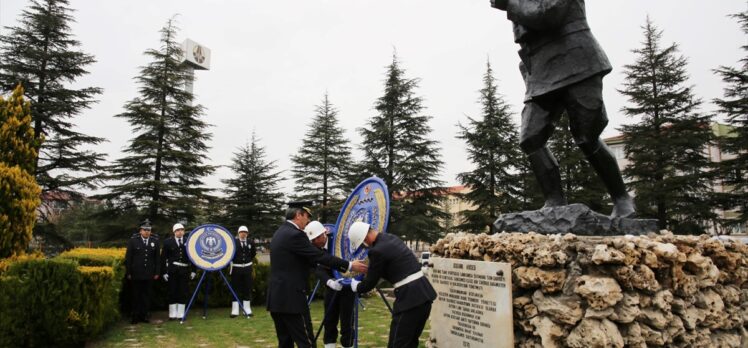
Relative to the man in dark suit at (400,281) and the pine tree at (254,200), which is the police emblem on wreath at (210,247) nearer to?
the man in dark suit at (400,281)

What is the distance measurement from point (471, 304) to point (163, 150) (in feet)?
71.5

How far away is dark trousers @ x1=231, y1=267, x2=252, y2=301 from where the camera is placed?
11469 mm

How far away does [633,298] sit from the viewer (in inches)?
166

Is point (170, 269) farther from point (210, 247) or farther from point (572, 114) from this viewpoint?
point (572, 114)

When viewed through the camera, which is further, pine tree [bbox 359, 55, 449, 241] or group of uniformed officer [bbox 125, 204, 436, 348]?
pine tree [bbox 359, 55, 449, 241]

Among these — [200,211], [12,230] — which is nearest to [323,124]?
[200,211]

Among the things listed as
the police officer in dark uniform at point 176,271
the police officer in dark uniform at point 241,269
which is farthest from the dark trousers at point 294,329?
Answer: the police officer in dark uniform at point 241,269

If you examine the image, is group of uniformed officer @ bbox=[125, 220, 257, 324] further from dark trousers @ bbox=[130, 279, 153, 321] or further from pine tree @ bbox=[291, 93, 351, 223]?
pine tree @ bbox=[291, 93, 351, 223]

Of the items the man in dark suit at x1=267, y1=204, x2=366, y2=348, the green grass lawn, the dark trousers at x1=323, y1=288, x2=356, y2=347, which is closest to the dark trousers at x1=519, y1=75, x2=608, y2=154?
the man in dark suit at x1=267, y1=204, x2=366, y2=348

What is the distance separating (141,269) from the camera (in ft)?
33.2

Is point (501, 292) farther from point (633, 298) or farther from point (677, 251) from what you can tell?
point (677, 251)

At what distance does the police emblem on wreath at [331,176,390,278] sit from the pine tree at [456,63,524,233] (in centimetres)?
1896

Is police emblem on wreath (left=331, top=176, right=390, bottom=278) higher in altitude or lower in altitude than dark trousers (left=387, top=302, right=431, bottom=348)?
higher

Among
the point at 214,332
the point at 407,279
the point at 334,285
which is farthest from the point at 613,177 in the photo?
the point at 214,332
